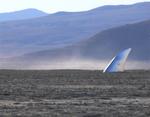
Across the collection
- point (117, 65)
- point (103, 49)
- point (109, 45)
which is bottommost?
point (103, 49)

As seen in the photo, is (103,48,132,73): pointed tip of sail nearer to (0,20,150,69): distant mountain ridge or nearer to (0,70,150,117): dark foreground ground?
(0,70,150,117): dark foreground ground

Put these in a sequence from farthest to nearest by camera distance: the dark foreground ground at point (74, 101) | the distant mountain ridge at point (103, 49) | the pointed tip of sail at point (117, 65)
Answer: the distant mountain ridge at point (103, 49) → the pointed tip of sail at point (117, 65) → the dark foreground ground at point (74, 101)

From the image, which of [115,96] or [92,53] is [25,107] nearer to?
[115,96]

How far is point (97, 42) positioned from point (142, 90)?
4499 inches

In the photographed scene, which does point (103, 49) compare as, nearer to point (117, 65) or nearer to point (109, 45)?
point (109, 45)

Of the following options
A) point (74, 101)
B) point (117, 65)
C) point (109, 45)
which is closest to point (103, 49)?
point (109, 45)

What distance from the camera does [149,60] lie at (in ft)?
421

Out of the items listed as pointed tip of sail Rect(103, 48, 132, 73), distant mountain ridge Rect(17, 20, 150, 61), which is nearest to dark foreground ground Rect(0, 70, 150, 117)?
pointed tip of sail Rect(103, 48, 132, 73)

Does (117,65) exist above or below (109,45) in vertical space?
below

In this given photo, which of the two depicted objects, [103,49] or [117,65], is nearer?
[117,65]

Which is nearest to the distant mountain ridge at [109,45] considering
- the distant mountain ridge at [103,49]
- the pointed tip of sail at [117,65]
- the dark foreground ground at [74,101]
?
the distant mountain ridge at [103,49]

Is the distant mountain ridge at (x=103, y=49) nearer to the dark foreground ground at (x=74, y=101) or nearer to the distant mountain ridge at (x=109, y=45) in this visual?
the distant mountain ridge at (x=109, y=45)

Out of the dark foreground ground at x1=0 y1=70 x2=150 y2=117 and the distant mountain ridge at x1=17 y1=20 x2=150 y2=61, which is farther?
the distant mountain ridge at x1=17 y1=20 x2=150 y2=61

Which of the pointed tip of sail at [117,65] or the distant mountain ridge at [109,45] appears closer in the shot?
the pointed tip of sail at [117,65]
